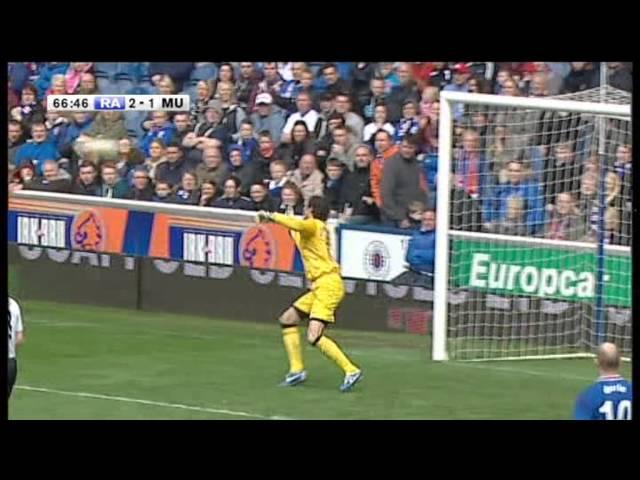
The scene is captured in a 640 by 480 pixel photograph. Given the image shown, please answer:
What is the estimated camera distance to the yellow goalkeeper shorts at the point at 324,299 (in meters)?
14.9

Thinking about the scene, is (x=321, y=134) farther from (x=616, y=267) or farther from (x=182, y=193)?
(x=616, y=267)

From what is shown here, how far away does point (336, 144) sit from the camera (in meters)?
19.8

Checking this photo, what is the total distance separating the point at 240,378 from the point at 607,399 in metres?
6.50

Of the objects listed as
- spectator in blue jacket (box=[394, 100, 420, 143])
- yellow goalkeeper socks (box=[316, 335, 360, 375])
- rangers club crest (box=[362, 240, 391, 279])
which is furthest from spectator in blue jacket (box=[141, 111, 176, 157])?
yellow goalkeeper socks (box=[316, 335, 360, 375])

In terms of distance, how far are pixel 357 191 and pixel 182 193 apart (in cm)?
247

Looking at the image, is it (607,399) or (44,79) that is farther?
(44,79)

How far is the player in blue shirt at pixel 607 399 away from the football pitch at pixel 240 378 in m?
3.69

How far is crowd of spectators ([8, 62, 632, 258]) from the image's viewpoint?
17.2 meters

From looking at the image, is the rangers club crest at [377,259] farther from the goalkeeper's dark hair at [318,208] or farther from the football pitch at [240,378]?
the goalkeeper's dark hair at [318,208]

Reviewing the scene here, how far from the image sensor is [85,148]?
21.9 metres

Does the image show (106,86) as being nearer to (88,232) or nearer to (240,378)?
A: (88,232)

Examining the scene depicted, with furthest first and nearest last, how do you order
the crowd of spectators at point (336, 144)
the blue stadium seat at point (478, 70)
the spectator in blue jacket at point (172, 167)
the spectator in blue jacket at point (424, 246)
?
1. the spectator in blue jacket at point (172, 167)
2. the blue stadium seat at point (478, 70)
3. the spectator in blue jacket at point (424, 246)
4. the crowd of spectators at point (336, 144)

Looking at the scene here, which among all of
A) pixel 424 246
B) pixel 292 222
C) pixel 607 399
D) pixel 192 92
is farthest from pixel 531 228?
pixel 607 399

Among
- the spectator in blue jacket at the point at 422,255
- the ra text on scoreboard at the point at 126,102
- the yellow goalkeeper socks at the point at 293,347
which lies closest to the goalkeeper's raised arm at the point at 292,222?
the yellow goalkeeper socks at the point at 293,347
